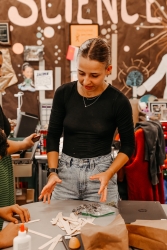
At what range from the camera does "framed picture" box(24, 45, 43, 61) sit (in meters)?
3.77

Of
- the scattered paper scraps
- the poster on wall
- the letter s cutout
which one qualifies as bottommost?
the scattered paper scraps

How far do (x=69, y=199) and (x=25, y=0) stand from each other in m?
2.72

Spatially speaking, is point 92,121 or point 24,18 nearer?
point 92,121

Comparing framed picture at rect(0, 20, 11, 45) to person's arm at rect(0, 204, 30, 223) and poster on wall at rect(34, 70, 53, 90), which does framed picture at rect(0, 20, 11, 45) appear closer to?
poster on wall at rect(34, 70, 53, 90)

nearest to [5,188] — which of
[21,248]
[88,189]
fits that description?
[88,189]

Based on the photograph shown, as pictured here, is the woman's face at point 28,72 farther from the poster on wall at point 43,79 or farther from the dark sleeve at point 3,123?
the dark sleeve at point 3,123

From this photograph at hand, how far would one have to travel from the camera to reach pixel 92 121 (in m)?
1.65

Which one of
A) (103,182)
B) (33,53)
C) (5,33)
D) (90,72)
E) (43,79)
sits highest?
(5,33)

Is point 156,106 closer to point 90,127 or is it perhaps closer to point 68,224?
point 90,127

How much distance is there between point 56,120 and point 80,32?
2256 mm

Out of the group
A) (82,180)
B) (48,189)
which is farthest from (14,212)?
(82,180)

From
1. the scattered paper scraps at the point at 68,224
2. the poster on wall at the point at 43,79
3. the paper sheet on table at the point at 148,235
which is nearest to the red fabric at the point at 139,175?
the scattered paper scraps at the point at 68,224

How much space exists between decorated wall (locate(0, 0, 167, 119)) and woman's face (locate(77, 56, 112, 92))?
89.5 inches

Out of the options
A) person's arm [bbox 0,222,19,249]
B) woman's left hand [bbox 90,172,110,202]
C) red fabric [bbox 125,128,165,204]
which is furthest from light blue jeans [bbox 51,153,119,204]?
red fabric [bbox 125,128,165,204]
